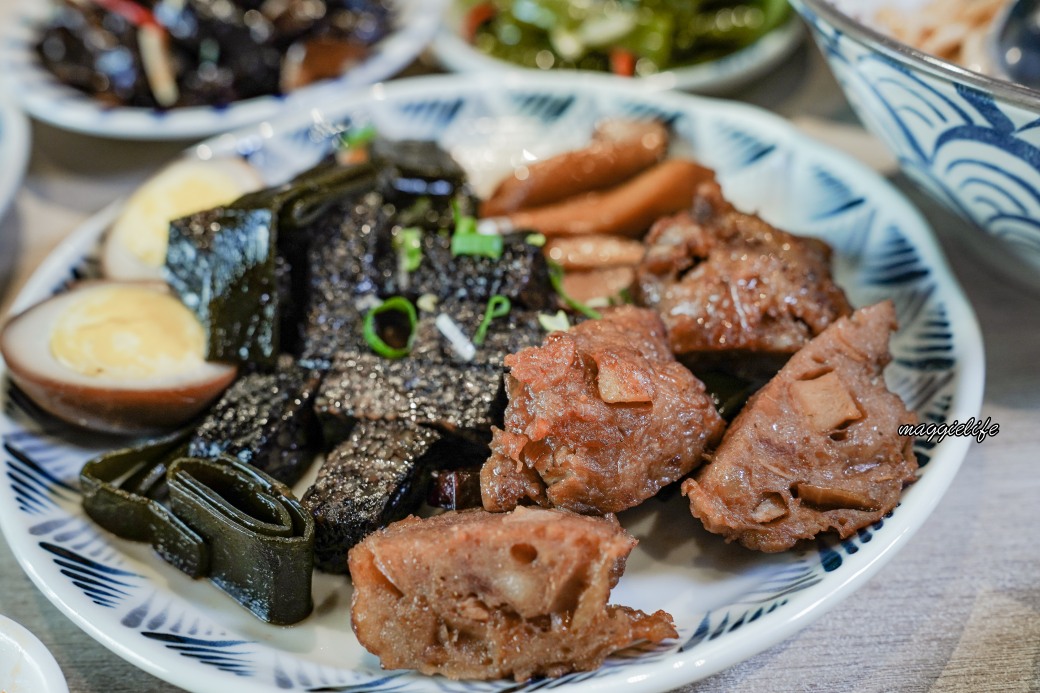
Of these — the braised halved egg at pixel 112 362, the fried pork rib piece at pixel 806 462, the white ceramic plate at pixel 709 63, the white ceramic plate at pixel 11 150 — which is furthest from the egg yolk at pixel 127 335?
the white ceramic plate at pixel 709 63

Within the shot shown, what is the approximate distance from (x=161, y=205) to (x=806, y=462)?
2767 mm

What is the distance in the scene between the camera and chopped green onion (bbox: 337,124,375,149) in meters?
3.75

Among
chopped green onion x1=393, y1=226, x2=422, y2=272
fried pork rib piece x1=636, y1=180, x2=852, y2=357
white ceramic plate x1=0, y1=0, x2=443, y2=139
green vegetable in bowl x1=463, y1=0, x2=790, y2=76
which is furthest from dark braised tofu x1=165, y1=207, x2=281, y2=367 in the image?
green vegetable in bowl x1=463, y1=0, x2=790, y2=76

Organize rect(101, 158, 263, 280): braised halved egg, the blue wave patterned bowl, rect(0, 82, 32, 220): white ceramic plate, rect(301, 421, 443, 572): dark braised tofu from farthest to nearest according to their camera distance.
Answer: rect(0, 82, 32, 220): white ceramic plate → rect(101, 158, 263, 280): braised halved egg → the blue wave patterned bowl → rect(301, 421, 443, 572): dark braised tofu

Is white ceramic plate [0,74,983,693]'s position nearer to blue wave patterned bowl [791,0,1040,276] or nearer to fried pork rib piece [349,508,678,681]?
fried pork rib piece [349,508,678,681]

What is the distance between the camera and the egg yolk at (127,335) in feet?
9.04

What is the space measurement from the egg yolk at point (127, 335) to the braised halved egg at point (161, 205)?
0.86 feet

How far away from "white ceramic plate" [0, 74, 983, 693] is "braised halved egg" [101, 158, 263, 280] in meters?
0.12

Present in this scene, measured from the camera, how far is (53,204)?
4.29 m

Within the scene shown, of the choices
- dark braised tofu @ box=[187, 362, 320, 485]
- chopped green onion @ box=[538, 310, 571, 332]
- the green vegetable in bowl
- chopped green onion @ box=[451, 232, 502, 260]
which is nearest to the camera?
dark braised tofu @ box=[187, 362, 320, 485]

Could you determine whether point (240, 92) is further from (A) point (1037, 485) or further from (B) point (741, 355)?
(A) point (1037, 485)

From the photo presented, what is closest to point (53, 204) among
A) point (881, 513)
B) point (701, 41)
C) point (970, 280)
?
point (701, 41)

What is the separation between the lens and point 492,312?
2.77 meters

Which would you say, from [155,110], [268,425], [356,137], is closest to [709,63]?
[356,137]
